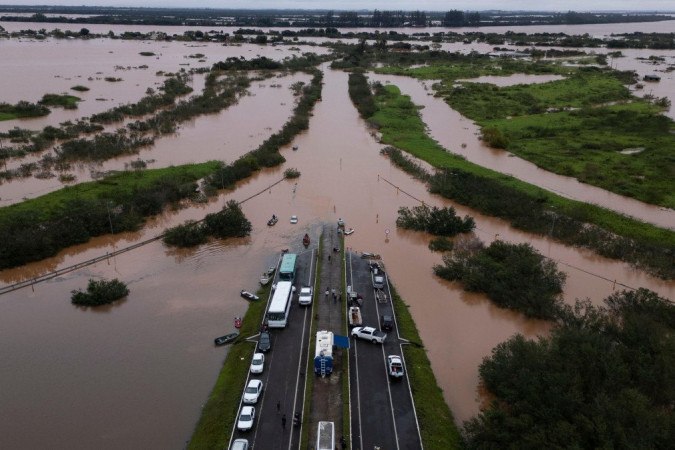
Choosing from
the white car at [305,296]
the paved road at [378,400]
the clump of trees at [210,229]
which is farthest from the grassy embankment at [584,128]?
the clump of trees at [210,229]

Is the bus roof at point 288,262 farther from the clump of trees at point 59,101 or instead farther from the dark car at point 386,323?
the clump of trees at point 59,101

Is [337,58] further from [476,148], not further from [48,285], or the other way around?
[48,285]

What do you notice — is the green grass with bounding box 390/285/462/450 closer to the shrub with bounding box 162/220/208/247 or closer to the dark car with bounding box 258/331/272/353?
the dark car with bounding box 258/331/272/353

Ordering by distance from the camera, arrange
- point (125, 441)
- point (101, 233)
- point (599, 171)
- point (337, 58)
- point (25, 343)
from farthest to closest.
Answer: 1. point (337, 58)
2. point (599, 171)
3. point (101, 233)
4. point (25, 343)
5. point (125, 441)

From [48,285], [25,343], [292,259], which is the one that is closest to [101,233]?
[48,285]

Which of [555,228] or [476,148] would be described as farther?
[476,148]

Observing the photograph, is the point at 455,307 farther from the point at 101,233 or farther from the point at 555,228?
the point at 101,233

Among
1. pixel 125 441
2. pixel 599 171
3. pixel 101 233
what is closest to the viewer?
pixel 125 441
